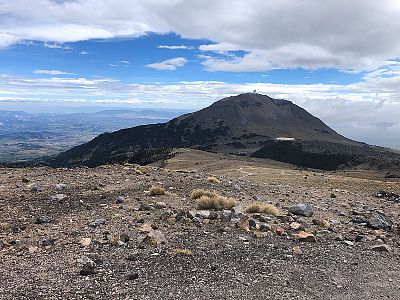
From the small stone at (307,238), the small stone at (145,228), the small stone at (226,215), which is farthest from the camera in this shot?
the small stone at (226,215)

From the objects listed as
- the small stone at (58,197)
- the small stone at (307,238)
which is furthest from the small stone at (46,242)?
the small stone at (307,238)

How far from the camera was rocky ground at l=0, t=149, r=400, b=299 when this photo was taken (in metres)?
10.8

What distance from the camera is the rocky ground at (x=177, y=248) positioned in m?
10.8

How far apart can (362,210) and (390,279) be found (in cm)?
1052

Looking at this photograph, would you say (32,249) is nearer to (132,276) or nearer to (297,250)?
(132,276)

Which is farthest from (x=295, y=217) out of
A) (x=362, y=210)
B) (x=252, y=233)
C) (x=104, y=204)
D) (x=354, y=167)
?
(x=354, y=167)

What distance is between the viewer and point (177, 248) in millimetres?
13477

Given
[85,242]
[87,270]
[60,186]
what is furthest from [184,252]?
[60,186]

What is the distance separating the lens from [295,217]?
18.7 m

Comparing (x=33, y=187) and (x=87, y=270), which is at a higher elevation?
(x=33, y=187)

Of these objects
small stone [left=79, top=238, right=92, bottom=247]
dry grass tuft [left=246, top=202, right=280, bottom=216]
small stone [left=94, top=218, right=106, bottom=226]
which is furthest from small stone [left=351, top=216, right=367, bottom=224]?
Result: small stone [left=79, top=238, right=92, bottom=247]

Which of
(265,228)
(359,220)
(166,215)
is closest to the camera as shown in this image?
(265,228)

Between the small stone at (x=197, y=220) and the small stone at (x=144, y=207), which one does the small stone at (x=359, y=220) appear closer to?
the small stone at (x=197, y=220)

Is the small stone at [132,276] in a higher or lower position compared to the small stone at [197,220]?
lower
